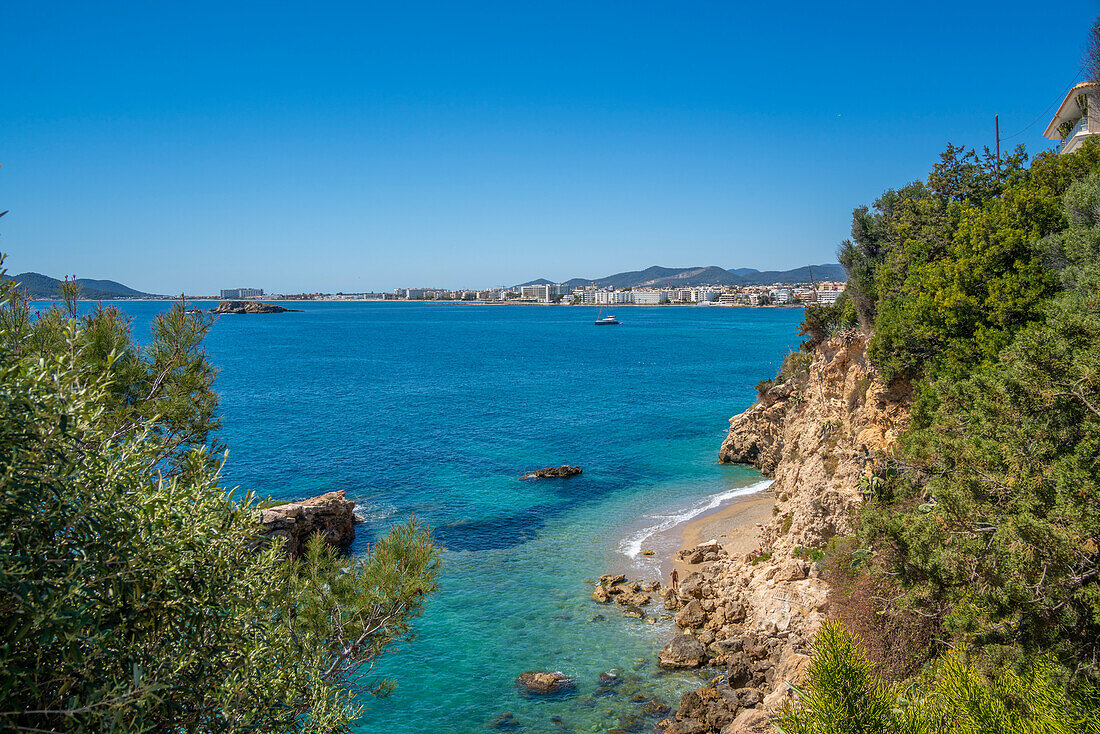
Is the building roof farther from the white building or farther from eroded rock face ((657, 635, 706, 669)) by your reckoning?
eroded rock face ((657, 635, 706, 669))

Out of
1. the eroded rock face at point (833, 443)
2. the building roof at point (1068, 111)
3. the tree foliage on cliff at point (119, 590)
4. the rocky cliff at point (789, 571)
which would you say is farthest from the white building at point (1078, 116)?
the tree foliage on cliff at point (119, 590)

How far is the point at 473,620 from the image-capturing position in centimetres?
2220

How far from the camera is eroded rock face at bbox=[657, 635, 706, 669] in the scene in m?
18.5

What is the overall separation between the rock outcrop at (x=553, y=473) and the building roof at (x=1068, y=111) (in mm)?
29378

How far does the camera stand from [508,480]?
37.8 m

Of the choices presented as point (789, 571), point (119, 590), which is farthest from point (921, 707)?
point (789, 571)

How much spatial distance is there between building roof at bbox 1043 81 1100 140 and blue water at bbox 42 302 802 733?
23.1m

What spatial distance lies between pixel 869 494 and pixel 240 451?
3717 centimetres

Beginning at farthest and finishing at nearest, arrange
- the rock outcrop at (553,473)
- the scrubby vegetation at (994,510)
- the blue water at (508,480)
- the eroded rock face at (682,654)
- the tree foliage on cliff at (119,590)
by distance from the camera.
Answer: the rock outcrop at (553,473), the blue water at (508,480), the eroded rock face at (682,654), the scrubby vegetation at (994,510), the tree foliage on cliff at (119,590)

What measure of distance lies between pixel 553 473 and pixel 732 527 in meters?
12.4

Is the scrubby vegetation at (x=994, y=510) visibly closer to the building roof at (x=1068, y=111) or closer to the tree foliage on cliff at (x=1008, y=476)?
the tree foliage on cliff at (x=1008, y=476)

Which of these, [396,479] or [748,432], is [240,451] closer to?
[396,479]

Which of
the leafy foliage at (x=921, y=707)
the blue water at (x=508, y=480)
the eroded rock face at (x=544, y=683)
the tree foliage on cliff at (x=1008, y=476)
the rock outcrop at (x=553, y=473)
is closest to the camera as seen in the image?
the leafy foliage at (x=921, y=707)

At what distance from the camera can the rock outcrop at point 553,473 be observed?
38.2 m
